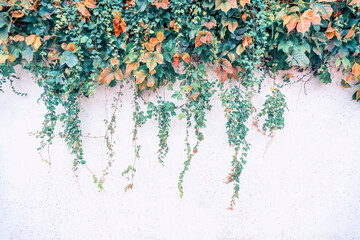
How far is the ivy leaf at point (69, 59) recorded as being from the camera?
4.12ft

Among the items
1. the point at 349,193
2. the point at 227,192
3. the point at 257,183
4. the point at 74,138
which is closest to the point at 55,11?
the point at 74,138

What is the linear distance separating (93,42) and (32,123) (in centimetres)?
76

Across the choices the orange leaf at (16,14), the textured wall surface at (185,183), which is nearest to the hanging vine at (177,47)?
the orange leaf at (16,14)

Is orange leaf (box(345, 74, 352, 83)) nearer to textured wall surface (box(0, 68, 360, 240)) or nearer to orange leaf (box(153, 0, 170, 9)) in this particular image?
textured wall surface (box(0, 68, 360, 240))

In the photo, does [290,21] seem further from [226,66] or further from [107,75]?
[107,75]

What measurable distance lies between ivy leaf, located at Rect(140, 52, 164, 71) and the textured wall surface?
36 centimetres

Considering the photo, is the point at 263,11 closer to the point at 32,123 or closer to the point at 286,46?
the point at 286,46

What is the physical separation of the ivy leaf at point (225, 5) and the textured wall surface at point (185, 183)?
1.99ft

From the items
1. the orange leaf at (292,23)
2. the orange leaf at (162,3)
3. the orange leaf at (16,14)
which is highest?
the orange leaf at (16,14)

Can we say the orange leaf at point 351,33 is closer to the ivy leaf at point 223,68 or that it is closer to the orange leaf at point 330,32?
the orange leaf at point 330,32

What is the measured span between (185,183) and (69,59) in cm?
109

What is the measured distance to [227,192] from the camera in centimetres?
159

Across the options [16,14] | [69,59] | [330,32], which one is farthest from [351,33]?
[16,14]

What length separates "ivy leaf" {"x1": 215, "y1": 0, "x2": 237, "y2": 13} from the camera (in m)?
1.16
